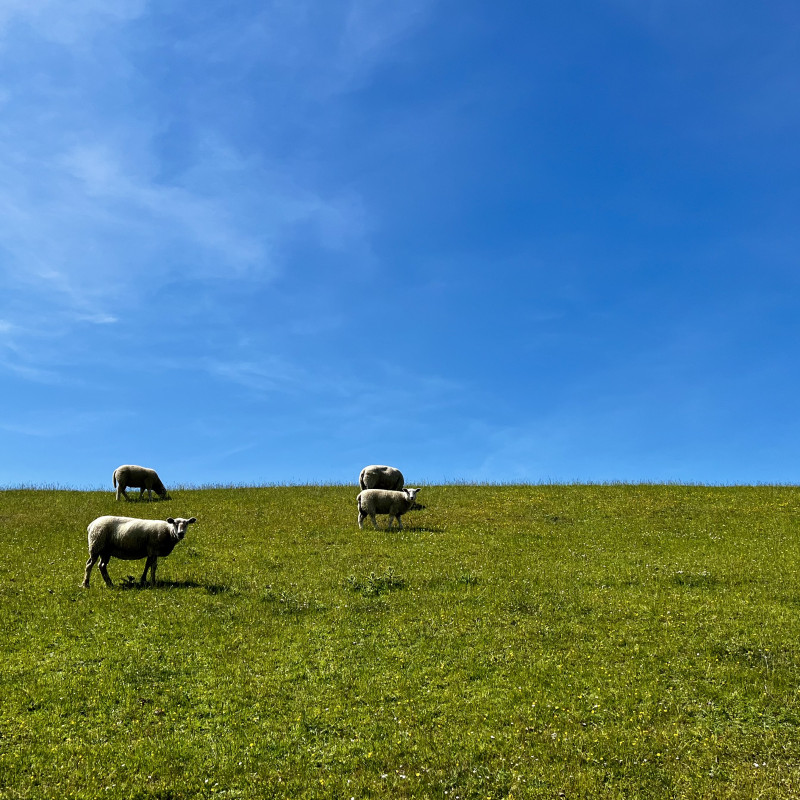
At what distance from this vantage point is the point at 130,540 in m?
24.9

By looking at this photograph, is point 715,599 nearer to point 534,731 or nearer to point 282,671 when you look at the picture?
point 534,731

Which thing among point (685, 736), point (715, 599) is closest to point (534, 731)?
point (685, 736)

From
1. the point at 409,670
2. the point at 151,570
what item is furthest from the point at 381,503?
the point at 409,670

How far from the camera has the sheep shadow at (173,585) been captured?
24.2 metres

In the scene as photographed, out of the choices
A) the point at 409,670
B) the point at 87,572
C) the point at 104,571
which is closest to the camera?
the point at 409,670

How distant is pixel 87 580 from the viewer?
24438 millimetres

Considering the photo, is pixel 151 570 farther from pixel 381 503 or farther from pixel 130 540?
pixel 381 503

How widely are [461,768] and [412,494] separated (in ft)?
78.9

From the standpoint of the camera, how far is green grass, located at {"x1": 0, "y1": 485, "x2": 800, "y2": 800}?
1306 cm

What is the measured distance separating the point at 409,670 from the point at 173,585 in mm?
11710

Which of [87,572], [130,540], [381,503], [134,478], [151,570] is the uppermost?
[134,478]

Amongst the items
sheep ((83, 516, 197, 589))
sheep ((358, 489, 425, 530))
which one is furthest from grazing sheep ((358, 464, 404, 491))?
sheep ((83, 516, 197, 589))

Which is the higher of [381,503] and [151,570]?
[381,503]

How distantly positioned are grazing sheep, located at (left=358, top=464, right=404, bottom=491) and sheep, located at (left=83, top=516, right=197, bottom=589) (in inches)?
774
